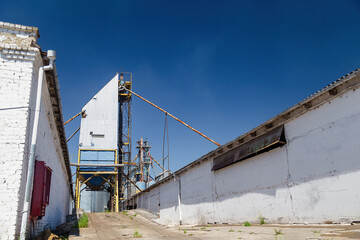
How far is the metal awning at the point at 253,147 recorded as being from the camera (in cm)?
1101

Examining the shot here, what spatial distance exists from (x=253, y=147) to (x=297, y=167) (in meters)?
2.59

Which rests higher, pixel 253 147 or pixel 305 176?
pixel 253 147

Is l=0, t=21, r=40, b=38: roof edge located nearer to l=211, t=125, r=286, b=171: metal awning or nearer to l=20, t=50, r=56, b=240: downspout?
l=20, t=50, r=56, b=240: downspout

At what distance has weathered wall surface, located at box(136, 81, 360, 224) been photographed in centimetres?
827

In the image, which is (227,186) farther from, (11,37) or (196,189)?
(11,37)

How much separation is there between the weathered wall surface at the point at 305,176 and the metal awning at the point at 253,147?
0.77 feet

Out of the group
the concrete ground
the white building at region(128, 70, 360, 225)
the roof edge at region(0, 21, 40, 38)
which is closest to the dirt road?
the concrete ground

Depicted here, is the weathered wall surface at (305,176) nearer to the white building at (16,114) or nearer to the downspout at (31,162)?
the white building at (16,114)

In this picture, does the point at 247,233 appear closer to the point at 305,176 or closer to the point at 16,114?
the point at 305,176

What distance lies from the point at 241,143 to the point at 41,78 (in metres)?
9.14

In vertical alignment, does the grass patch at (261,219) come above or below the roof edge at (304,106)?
below

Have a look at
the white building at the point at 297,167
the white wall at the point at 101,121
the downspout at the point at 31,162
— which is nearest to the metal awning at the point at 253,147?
the white building at the point at 297,167

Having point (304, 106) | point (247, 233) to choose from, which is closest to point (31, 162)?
point (247, 233)

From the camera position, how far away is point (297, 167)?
1013 cm
